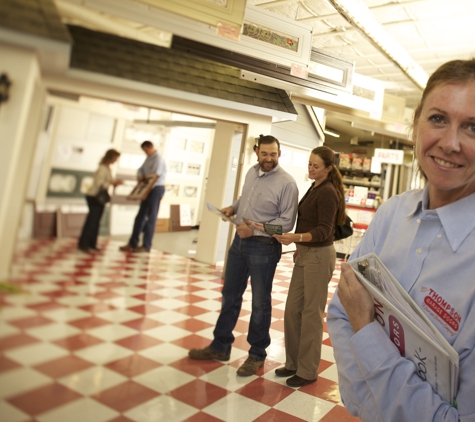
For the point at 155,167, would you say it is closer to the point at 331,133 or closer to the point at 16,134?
the point at 16,134

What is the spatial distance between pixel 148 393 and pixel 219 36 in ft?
3.04

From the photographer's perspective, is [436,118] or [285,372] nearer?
[436,118]

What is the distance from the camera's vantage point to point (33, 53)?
599mm

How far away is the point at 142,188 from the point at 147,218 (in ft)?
0.25

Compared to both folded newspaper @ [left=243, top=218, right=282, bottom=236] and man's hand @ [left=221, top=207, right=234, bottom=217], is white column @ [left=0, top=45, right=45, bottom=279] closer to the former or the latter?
man's hand @ [left=221, top=207, right=234, bottom=217]

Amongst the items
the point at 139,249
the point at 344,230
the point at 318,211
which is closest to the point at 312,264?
the point at 344,230

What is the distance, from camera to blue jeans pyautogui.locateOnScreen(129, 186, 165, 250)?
85 cm

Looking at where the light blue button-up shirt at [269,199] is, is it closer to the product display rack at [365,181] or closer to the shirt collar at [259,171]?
the shirt collar at [259,171]

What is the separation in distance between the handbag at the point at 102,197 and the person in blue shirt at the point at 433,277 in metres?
0.68

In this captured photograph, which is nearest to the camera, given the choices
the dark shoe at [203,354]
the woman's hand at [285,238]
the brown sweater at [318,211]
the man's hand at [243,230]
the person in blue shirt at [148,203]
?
the person in blue shirt at [148,203]

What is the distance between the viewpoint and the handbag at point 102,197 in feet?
2.46

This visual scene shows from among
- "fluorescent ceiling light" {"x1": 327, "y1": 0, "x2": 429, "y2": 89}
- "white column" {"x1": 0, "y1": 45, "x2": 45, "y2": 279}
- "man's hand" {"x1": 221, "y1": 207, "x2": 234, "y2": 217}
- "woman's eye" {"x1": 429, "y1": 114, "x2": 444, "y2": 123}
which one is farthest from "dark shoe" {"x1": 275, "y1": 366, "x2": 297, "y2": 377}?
"fluorescent ceiling light" {"x1": 327, "y1": 0, "x2": 429, "y2": 89}

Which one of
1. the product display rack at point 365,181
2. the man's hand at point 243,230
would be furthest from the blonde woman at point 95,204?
the product display rack at point 365,181

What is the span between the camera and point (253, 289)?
2.06 m
